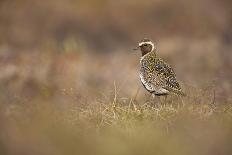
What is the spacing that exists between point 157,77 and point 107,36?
12693mm

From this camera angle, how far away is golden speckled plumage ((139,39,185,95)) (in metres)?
13.2

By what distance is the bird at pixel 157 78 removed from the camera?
521 inches

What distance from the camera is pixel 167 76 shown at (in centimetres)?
1343

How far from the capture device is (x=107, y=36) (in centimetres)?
2598

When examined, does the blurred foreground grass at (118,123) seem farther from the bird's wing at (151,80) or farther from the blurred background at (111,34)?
the blurred background at (111,34)

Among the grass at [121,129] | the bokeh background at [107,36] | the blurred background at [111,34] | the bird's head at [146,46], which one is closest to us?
the grass at [121,129]

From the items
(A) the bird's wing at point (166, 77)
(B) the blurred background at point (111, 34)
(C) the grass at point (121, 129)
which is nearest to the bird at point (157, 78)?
(A) the bird's wing at point (166, 77)

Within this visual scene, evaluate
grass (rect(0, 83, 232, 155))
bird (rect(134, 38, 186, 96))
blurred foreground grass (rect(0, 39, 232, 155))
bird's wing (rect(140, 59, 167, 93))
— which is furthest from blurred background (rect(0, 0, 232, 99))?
grass (rect(0, 83, 232, 155))

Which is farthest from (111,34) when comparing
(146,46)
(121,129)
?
(121,129)

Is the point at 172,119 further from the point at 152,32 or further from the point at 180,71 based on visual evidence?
the point at 152,32

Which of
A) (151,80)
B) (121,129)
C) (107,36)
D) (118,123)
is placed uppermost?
(107,36)

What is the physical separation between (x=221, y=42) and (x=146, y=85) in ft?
39.4

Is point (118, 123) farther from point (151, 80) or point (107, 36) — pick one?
point (107, 36)

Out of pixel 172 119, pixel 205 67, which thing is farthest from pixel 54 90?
pixel 172 119
